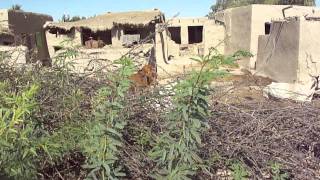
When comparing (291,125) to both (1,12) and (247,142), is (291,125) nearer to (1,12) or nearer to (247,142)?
(247,142)

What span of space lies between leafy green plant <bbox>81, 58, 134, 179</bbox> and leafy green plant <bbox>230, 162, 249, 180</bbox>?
625mm

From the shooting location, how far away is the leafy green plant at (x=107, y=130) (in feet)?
7.17

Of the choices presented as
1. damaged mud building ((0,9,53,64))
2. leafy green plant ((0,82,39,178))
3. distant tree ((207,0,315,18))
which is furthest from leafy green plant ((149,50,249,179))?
distant tree ((207,0,315,18))

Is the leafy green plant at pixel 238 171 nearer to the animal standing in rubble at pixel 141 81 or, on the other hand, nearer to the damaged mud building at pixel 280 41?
the animal standing in rubble at pixel 141 81

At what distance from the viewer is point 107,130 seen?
221 cm

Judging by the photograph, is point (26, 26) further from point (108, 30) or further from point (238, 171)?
point (238, 171)

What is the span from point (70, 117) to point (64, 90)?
0.21m

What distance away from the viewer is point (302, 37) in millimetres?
13594

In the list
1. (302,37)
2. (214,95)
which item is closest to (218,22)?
(302,37)

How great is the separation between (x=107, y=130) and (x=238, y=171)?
0.77m

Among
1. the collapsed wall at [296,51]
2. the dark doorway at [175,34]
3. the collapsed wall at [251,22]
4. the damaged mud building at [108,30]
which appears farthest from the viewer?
the dark doorway at [175,34]

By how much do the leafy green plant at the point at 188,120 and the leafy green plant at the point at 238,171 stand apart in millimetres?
338

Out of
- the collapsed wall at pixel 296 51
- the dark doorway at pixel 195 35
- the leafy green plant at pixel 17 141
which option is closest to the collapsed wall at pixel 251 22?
the dark doorway at pixel 195 35

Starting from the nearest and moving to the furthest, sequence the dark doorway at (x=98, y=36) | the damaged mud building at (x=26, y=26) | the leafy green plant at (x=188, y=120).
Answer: the leafy green plant at (x=188, y=120)
the damaged mud building at (x=26, y=26)
the dark doorway at (x=98, y=36)
